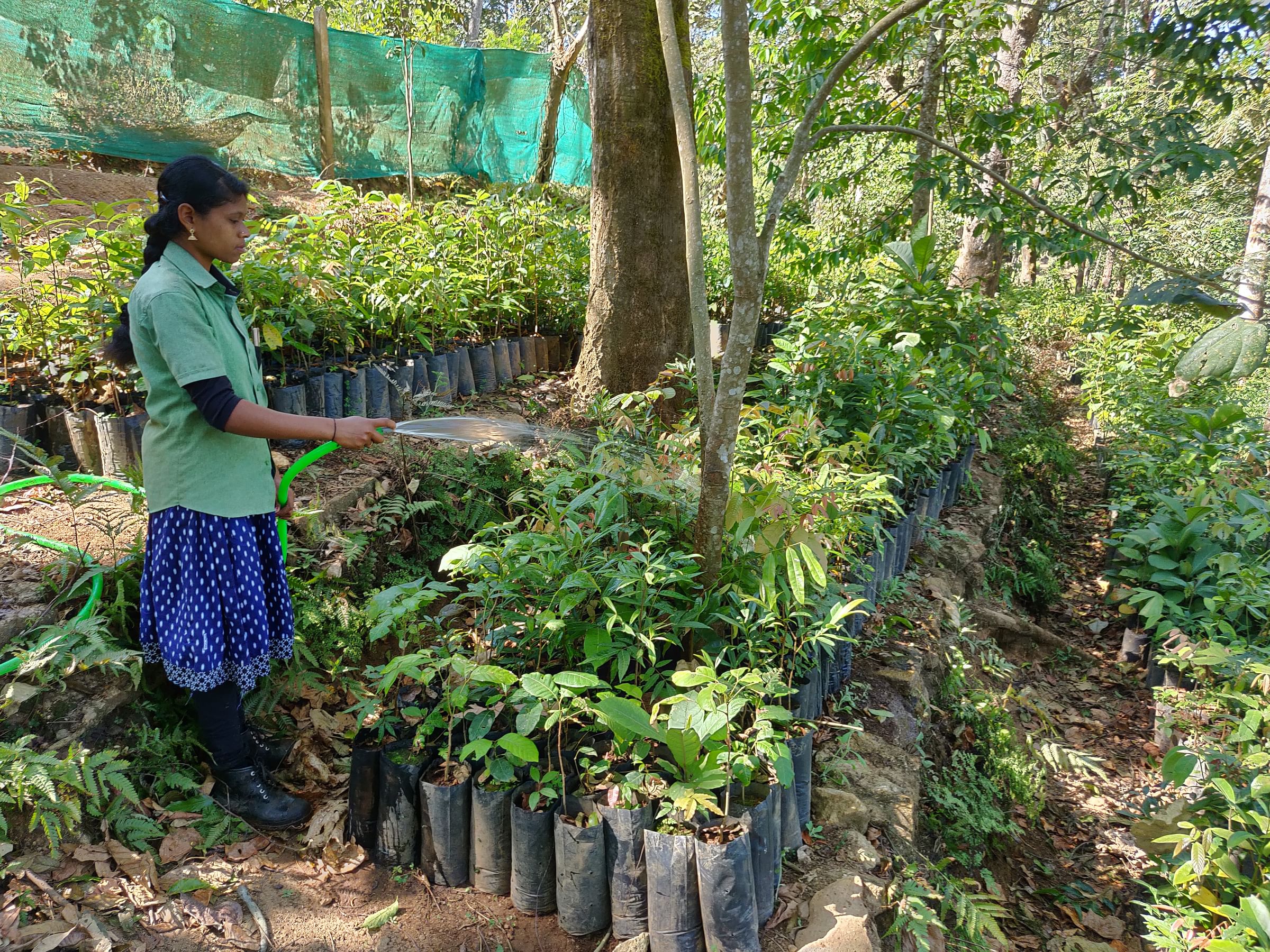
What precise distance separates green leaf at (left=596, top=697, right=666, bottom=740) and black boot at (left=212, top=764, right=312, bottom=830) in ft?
3.54

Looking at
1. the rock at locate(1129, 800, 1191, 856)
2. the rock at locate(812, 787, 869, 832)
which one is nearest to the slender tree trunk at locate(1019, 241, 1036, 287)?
the rock at locate(1129, 800, 1191, 856)

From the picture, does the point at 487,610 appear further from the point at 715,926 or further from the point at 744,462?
the point at 744,462

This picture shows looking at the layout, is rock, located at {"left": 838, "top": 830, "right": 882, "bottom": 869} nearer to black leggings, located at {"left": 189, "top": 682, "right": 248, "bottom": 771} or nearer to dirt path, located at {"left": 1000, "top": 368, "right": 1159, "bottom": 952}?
dirt path, located at {"left": 1000, "top": 368, "right": 1159, "bottom": 952}

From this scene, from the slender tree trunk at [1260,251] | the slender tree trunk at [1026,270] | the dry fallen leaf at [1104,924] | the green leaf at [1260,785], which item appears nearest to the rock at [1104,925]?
the dry fallen leaf at [1104,924]

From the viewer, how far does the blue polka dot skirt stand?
2234 mm

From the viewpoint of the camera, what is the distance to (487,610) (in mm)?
2391

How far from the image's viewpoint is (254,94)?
7.99m

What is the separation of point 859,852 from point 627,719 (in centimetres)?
93

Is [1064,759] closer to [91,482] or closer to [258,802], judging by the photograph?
[258,802]

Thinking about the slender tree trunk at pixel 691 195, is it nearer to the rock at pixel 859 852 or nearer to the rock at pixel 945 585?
the rock at pixel 859 852

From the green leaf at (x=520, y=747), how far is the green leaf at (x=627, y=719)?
19cm

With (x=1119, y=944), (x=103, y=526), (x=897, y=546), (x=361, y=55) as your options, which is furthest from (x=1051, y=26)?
(x=103, y=526)

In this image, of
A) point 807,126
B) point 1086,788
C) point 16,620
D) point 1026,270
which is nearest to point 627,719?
point 807,126

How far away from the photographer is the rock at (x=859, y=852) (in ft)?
7.80
